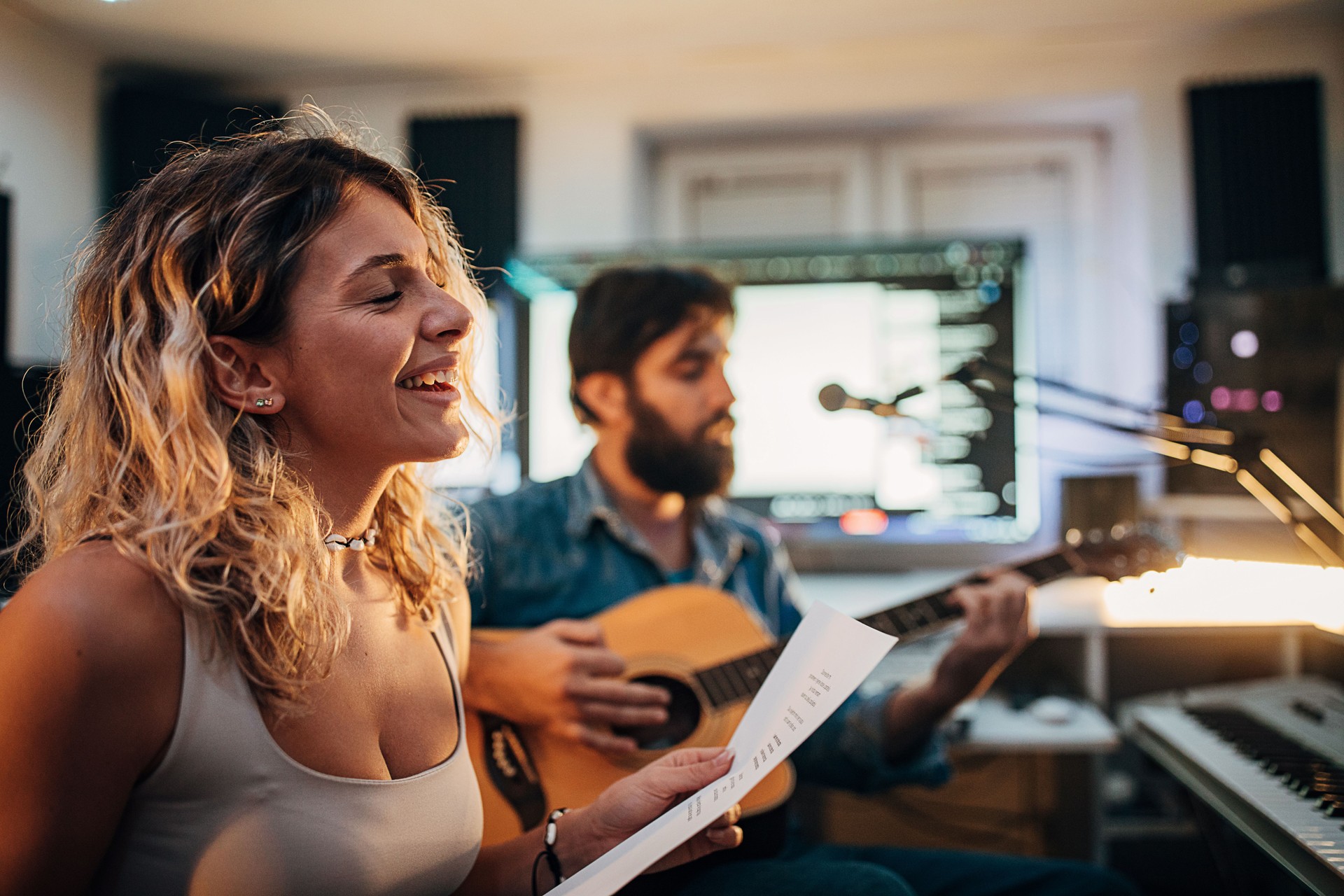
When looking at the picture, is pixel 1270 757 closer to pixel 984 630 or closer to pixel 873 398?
pixel 984 630

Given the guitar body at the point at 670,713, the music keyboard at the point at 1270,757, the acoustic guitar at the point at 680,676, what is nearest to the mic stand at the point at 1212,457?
the acoustic guitar at the point at 680,676

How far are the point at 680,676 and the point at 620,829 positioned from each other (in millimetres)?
540

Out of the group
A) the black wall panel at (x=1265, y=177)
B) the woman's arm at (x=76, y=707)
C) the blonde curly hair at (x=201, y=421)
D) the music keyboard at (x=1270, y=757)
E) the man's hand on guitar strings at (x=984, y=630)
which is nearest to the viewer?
the woman's arm at (x=76, y=707)

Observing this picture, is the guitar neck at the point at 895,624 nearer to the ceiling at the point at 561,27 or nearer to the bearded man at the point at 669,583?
the bearded man at the point at 669,583

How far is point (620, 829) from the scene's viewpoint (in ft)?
3.12

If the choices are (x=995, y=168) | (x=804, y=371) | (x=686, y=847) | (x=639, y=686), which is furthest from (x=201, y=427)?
(x=995, y=168)

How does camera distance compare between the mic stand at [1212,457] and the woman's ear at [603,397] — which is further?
the woman's ear at [603,397]

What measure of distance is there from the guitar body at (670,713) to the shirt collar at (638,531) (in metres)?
0.16

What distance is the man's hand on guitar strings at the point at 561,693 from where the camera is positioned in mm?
1368

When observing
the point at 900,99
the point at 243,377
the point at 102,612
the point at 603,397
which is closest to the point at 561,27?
the point at 900,99

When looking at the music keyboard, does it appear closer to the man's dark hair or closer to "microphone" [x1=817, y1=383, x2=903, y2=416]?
"microphone" [x1=817, y1=383, x2=903, y2=416]

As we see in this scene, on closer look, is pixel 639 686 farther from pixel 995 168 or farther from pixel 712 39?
pixel 995 168

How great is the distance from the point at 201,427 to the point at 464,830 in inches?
19.3

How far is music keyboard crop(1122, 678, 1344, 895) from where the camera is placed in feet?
3.74
